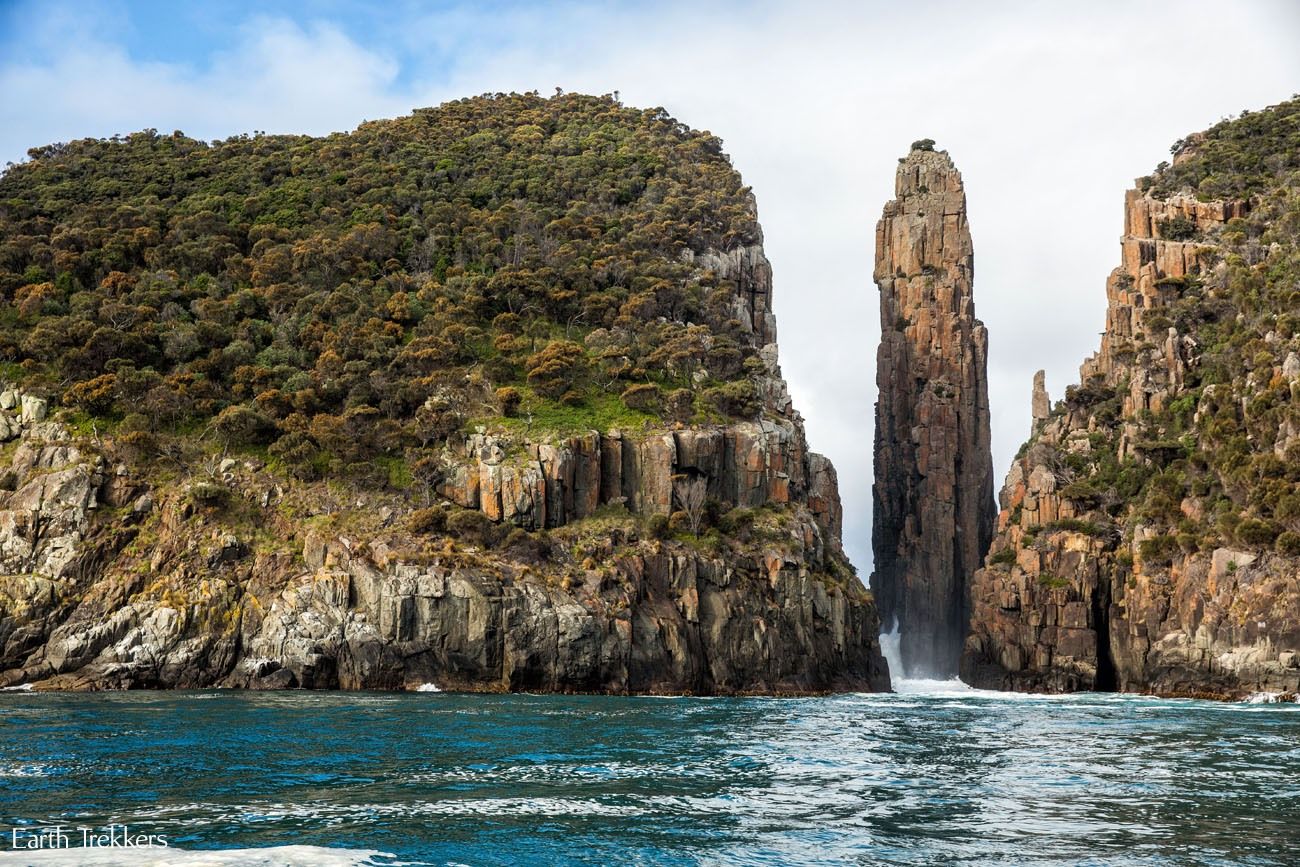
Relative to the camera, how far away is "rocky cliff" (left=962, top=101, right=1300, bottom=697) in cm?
7725

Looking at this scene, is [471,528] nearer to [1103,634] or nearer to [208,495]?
[208,495]

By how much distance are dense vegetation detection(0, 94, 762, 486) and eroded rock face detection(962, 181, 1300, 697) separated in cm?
3194

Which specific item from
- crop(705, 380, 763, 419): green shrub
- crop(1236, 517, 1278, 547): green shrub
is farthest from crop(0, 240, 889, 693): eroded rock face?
crop(1236, 517, 1278, 547): green shrub

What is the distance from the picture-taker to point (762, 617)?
251 feet

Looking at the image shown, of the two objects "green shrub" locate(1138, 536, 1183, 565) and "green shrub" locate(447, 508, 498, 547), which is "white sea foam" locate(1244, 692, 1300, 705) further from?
"green shrub" locate(447, 508, 498, 547)

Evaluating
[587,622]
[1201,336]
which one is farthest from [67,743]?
[1201,336]

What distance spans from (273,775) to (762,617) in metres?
51.5

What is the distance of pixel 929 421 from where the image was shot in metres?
154

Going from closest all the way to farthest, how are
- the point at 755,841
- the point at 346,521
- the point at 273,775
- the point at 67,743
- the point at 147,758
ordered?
the point at 755,841, the point at 273,775, the point at 147,758, the point at 67,743, the point at 346,521

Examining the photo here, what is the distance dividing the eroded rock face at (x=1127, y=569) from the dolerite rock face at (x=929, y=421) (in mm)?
24723

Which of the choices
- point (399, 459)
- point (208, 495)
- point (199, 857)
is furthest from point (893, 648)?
point (199, 857)

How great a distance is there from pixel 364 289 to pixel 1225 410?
74.7 meters

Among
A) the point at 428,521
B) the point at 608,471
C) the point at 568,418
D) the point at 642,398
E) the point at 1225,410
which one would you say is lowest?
the point at 428,521

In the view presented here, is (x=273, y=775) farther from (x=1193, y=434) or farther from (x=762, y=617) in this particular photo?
(x=1193, y=434)
